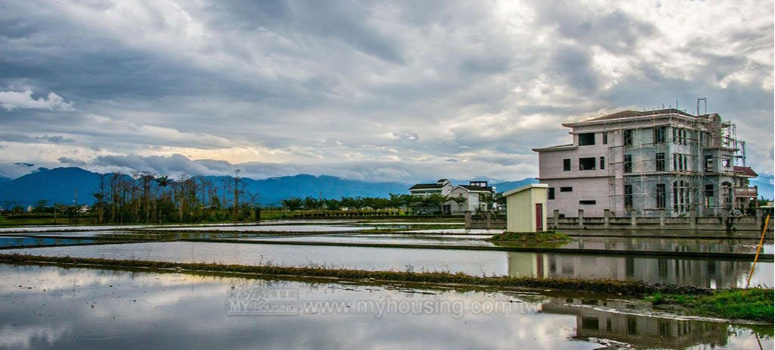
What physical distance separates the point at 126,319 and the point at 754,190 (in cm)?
5738

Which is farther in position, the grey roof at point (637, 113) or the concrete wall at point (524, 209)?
the grey roof at point (637, 113)

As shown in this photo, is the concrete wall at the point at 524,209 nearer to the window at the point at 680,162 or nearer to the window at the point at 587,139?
the window at the point at 587,139

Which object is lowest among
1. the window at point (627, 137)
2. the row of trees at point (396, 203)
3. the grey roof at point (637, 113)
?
the row of trees at point (396, 203)

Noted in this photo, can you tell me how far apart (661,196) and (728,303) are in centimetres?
4053

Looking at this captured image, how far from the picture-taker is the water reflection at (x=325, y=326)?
31.6 feet

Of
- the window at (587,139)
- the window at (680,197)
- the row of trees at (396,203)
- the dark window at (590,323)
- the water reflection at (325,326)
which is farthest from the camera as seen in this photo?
the row of trees at (396,203)

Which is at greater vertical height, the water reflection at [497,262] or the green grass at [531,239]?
the green grass at [531,239]

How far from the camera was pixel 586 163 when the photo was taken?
5228 centimetres

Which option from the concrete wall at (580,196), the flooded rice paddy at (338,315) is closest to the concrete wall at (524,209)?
the flooded rice paddy at (338,315)

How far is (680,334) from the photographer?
390 inches

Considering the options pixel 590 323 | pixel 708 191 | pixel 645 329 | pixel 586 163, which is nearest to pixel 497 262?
pixel 590 323

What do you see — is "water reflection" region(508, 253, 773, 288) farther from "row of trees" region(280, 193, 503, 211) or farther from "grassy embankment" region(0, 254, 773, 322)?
"row of trees" region(280, 193, 503, 211)

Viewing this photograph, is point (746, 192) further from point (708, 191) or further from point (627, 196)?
point (627, 196)

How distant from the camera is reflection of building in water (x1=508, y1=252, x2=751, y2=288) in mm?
16375
